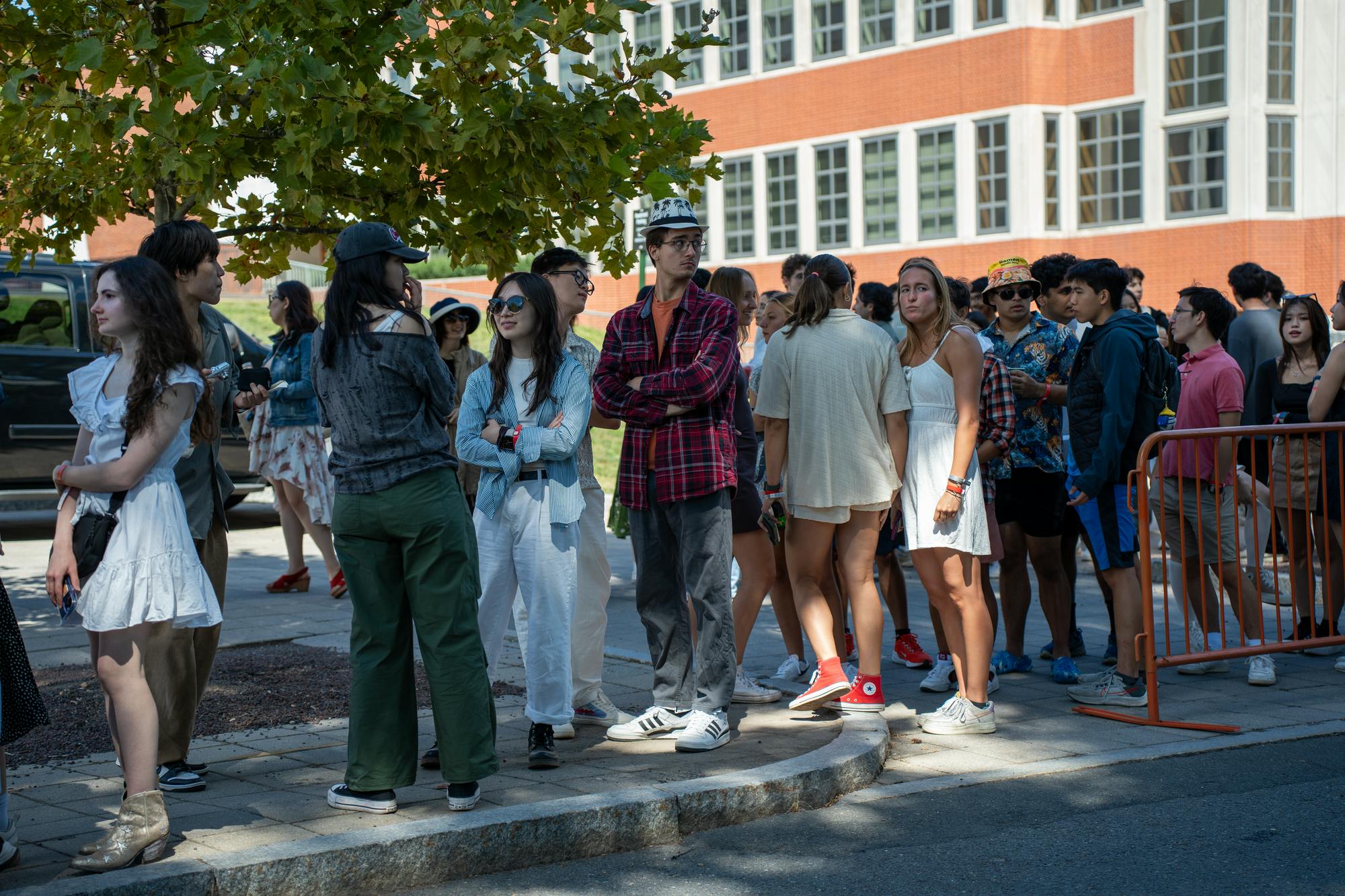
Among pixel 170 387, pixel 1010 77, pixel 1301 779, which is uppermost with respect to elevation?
pixel 1010 77

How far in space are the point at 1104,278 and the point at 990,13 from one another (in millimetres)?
22402

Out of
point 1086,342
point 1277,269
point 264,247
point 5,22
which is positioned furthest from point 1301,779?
point 1277,269

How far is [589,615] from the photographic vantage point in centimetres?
665

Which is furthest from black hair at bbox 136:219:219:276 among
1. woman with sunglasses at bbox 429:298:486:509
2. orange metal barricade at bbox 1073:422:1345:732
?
orange metal barricade at bbox 1073:422:1345:732

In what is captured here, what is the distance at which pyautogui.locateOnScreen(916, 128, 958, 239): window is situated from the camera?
94.8ft

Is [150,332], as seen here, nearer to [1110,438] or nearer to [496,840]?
[496,840]

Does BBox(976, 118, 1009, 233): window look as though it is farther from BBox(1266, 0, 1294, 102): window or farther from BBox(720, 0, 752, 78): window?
BBox(720, 0, 752, 78): window

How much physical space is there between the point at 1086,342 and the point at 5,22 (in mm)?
4892

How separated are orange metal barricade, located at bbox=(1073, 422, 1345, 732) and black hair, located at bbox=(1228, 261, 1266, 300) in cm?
176

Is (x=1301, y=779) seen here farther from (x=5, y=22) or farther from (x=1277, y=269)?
(x=1277, y=269)

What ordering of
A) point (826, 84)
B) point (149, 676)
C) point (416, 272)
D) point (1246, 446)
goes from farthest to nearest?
1. point (416, 272)
2. point (826, 84)
3. point (1246, 446)
4. point (149, 676)

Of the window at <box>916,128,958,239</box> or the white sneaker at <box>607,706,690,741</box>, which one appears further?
the window at <box>916,128,958,239</box>

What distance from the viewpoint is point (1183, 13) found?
85.8 ft

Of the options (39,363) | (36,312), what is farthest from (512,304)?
(36,312)
